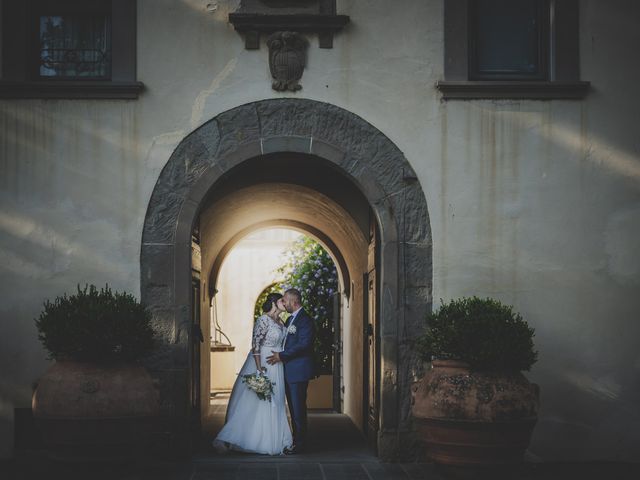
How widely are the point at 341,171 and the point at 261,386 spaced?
8.21 ft

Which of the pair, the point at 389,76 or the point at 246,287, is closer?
the point at 389,76

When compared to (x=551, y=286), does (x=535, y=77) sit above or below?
above

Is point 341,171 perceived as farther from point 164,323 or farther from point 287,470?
point 287,470

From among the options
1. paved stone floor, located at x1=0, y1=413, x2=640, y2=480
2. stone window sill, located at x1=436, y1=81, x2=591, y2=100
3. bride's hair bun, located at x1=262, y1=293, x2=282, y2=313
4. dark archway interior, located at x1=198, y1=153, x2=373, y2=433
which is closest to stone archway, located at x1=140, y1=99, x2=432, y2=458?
dark archway interior, located at x1=198, y1=153, x2=373, y2=433

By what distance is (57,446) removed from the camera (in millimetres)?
7059

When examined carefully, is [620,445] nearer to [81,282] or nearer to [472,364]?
[472,364]

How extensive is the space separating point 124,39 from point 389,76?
260 cm

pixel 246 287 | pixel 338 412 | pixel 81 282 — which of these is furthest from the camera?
pixel 246 287

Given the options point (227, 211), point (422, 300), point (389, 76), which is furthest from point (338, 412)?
point (389, 76)

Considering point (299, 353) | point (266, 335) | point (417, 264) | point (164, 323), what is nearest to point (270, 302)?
point (266, 335)

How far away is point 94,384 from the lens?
279 inches

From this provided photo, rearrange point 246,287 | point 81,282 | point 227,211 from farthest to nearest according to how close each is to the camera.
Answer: point 246,287 → point 227,211 → point 81,282

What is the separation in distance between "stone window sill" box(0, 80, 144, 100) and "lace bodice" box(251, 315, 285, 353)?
115 inches

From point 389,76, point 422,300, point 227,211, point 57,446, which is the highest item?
point 389,76
